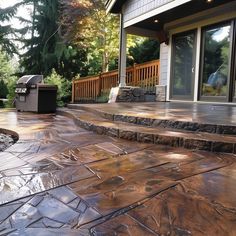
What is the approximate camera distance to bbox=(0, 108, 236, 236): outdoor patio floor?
1218 millimetres

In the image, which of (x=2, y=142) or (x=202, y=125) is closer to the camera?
(x=202, y=125)

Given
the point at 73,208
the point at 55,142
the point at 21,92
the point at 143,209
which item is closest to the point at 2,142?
the point at 55,142

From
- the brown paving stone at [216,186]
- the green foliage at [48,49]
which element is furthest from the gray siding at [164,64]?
the green foliage at [48,49]

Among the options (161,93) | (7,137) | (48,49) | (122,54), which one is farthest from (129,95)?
(48,49)

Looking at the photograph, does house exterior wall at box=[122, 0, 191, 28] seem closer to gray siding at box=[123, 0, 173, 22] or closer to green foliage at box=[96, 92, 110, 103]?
gray siding at box=[123, 0, 173, 22]

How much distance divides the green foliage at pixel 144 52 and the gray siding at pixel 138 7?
512 cm

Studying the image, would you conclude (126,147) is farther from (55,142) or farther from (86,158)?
(55,142)

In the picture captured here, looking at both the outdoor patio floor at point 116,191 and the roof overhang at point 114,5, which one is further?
the roof overhang at point 114,5

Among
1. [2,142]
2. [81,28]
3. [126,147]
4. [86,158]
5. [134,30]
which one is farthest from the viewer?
[81,28]

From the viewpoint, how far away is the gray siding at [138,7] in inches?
252

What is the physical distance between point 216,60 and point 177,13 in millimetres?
1575

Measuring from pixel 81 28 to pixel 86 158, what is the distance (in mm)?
10630

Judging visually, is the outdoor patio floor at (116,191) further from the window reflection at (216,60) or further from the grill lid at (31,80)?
the window reflection at (216,60)

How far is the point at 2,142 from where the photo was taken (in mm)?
3383
